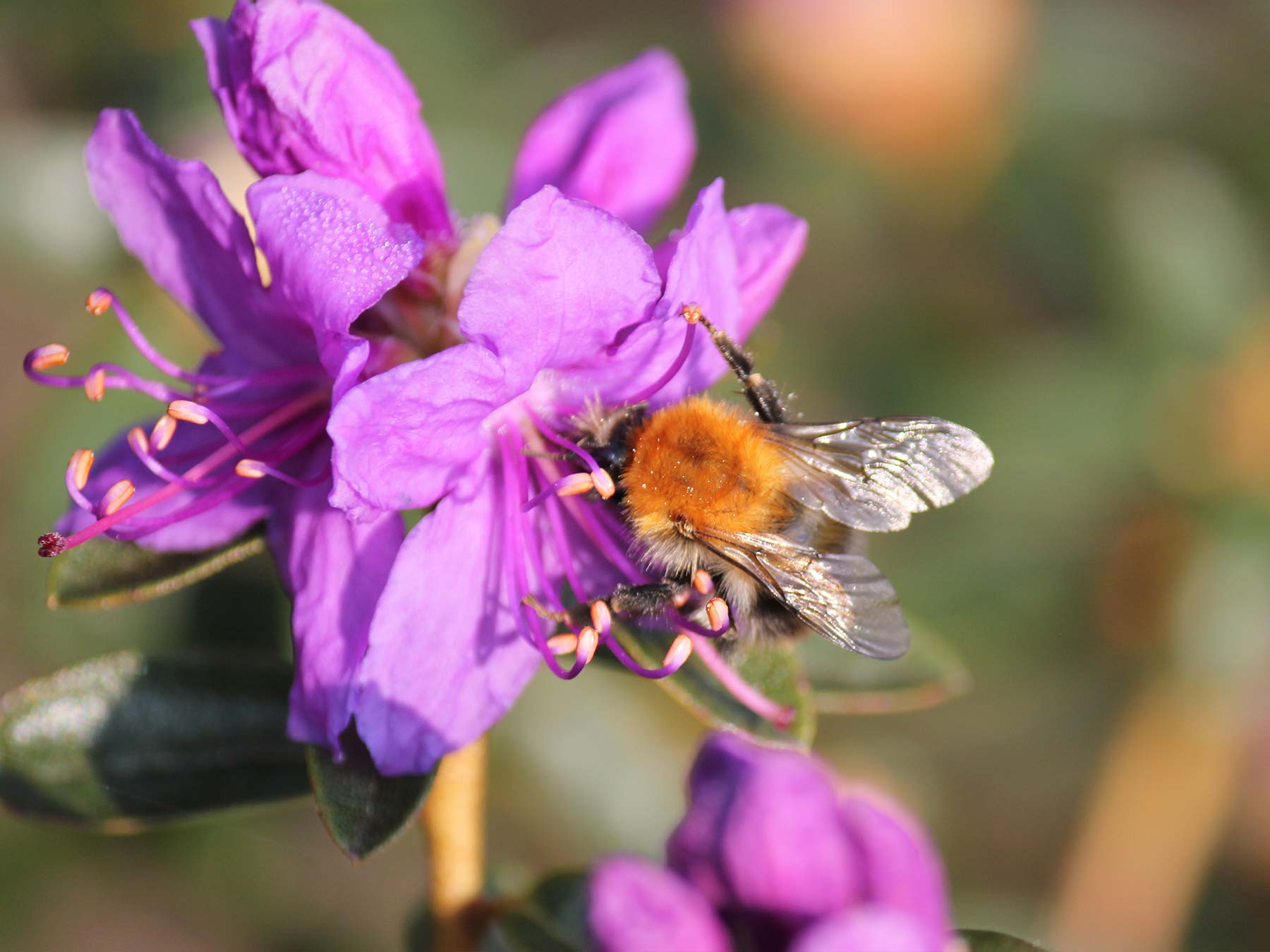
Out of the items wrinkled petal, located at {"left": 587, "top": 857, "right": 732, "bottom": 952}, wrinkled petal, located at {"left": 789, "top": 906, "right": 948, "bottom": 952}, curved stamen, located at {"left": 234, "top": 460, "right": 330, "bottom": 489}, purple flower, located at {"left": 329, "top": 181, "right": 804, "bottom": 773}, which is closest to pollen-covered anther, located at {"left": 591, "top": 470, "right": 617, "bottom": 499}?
purple flower, located at {"left": 329, "top": 181, "right": 804, "bottom": 773}

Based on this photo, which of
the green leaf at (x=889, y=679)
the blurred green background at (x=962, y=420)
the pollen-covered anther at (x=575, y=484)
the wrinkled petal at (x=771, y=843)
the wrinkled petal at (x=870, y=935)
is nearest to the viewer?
the wrinkled petal at (x=870, y=935)

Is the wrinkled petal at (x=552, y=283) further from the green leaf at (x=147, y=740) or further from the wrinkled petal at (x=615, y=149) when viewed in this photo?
the green leaf at (x=147, y=740)

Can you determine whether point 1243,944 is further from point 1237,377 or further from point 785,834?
point 785,834

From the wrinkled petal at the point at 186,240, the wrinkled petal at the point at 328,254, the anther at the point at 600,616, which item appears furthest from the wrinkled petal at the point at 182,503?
the anther at the point at 600,616

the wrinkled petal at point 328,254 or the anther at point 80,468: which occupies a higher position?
the wrinkled petal at point 328,254

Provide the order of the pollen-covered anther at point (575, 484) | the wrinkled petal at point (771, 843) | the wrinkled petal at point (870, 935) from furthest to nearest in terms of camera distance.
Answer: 1. the pollen-covered anther at point (575, 484)
2. the wrinkled petal at point (771, 843)
3. the wrinkled petal at point (870, 935)

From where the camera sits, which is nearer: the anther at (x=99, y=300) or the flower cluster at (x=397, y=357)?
the flower cluster at (x=397, y=357)

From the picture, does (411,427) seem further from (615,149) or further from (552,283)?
(615,149)

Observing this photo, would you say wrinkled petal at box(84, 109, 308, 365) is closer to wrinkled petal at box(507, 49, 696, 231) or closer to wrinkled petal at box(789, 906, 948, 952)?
wrinkled petal at box(507, 49, 696, 231)
